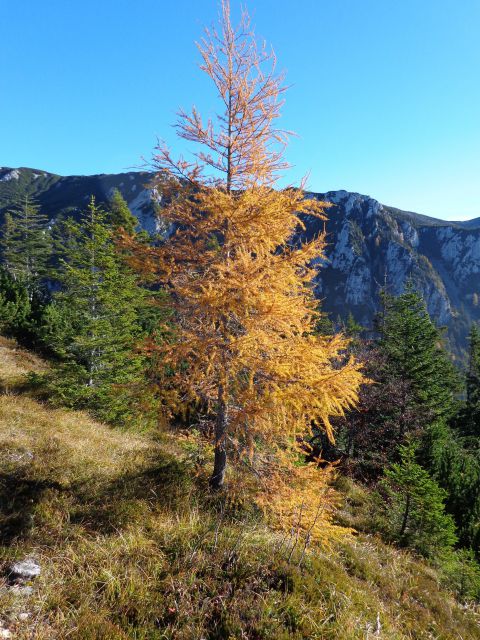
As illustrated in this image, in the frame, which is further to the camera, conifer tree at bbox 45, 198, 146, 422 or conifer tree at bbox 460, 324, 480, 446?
conifer tree at bbox 460, 324, 480, 446

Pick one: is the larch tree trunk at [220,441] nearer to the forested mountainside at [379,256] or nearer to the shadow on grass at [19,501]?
the shadow on grass at [19,501]

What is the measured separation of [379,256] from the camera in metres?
126

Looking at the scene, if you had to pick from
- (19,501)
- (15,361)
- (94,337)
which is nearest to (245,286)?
(19,501)

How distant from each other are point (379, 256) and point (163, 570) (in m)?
137

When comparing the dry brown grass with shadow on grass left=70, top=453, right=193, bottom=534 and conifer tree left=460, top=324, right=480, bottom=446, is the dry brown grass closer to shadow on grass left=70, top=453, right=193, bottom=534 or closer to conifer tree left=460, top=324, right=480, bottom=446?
shadow on grass left=70, top=453, right=193, bottom=534

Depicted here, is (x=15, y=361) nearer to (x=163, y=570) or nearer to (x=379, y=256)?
(x=163, y=570)

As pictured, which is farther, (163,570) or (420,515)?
(420,515)

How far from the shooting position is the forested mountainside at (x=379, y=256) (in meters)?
118

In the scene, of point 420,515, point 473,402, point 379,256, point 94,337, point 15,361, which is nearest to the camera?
point 420,515

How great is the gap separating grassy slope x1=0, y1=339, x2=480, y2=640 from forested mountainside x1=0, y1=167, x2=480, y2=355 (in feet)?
366

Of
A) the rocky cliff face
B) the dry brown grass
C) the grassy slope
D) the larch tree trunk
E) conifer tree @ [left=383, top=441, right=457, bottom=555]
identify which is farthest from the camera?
the rocky cliff face

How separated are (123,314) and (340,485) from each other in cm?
1257

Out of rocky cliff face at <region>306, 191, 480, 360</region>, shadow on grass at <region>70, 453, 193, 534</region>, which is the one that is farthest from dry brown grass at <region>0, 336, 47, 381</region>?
rocky cliff face at <region>306, 191, 480, 360</region>

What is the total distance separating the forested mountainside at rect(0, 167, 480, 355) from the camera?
118 meters
